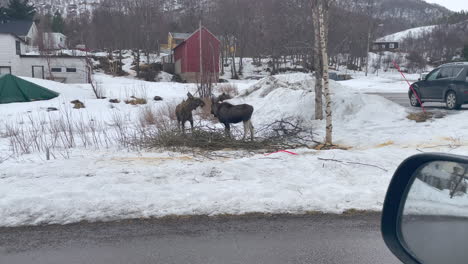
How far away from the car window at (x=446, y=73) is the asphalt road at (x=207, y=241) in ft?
40.0

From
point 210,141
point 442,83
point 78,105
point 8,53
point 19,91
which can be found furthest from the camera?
point 8,53

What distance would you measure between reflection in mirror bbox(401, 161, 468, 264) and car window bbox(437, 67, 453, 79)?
14861 millimetres

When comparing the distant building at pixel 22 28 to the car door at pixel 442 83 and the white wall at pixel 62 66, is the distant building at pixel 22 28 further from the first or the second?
the car door at pixel 442 83

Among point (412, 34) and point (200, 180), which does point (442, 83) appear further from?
point (412, 34)

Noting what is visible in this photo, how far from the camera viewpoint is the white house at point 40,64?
41469 millimetres

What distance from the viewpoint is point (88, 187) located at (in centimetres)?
600

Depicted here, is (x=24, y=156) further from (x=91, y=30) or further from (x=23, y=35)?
(x=91, y=30)

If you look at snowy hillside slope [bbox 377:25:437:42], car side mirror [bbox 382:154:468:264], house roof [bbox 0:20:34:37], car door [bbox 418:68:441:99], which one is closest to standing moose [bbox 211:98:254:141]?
car side mirror [bbox 382:154:468:264]

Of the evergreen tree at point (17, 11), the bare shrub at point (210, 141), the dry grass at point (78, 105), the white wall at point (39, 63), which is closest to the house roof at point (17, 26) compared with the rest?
the evergreen tree at point (17, 11)

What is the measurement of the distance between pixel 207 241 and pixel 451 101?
43.7 feet

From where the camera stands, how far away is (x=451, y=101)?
14680mm

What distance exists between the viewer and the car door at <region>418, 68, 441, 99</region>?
15.6m

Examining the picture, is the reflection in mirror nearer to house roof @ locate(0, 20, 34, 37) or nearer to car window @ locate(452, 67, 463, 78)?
car window @ locate(452, 67, 463, 78)

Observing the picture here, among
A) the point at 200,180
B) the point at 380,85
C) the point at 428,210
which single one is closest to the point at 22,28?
the point at 380,85
